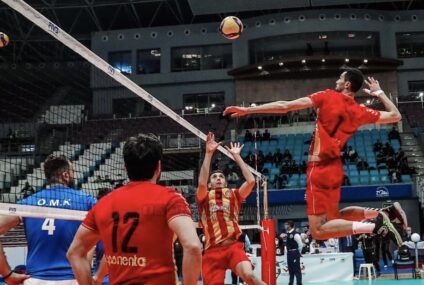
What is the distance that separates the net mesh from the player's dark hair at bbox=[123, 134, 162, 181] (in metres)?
17.2

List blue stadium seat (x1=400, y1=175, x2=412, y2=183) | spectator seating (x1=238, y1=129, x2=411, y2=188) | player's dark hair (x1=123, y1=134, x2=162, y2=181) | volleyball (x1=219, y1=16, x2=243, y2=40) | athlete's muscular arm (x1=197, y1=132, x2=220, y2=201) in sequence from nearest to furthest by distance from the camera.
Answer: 1. player's dark hair (x1=123, y1=134, x2=162, y2=181)
2. athlete's muscular arm (x1=197, y1=132, x2=220, y2=201)
3. volleyball (x1=219, y1=16, x2=243, y2=40)
4. blue stadium seat (x1=400, y1=175, x2=412, y2=183)
5. spectator seating (x1=238, y1=129, x2=411, y2=188)

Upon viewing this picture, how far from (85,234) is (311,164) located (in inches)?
137

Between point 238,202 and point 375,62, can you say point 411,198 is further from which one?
point 238,202

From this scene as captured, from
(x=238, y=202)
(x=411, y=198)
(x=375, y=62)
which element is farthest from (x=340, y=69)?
(x=238, y=202)

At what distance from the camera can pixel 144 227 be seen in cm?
283

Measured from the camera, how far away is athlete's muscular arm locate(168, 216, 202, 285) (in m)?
2.81

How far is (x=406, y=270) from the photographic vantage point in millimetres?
19406

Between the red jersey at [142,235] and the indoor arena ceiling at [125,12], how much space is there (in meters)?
28.9

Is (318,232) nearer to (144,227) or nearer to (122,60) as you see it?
Answer: (144,227)

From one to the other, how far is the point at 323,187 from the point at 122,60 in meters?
30.2

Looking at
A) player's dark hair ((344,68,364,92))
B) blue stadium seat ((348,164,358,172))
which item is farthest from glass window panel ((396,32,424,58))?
player's dark hair ((344,68,364,92))

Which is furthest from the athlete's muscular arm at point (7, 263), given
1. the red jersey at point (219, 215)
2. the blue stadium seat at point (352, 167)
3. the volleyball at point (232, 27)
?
the blue stadium seat at point (352, 167)

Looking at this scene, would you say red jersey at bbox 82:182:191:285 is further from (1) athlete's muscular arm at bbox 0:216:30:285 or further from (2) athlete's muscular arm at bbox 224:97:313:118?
(2) athlete's muscular arm at bbox 224:97:313:118

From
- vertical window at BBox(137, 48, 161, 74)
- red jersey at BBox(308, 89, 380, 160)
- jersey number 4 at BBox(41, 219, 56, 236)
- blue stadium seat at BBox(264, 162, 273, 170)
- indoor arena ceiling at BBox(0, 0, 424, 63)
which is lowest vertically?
jersey number 4 at BBox(41, 219, 56, 236)
